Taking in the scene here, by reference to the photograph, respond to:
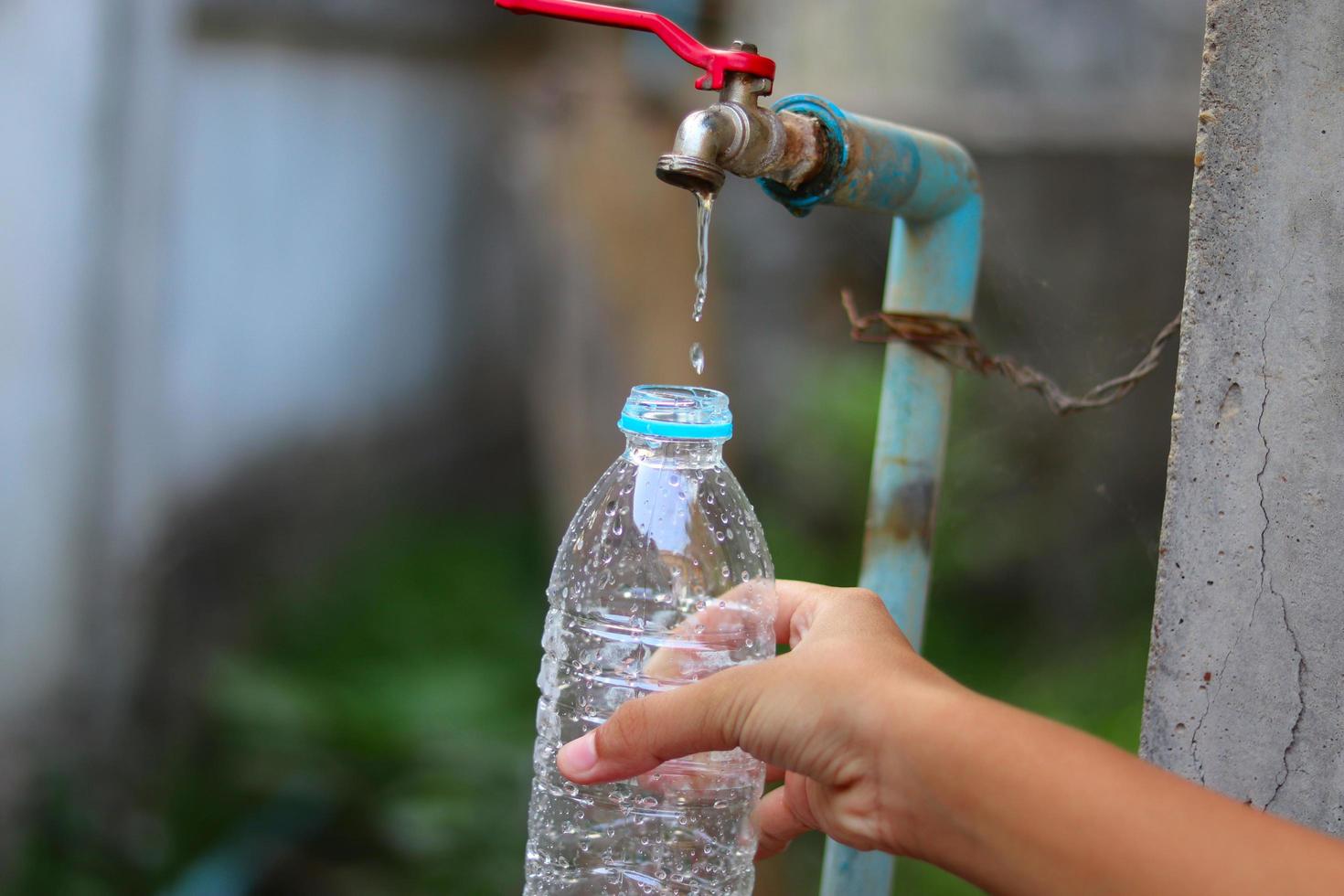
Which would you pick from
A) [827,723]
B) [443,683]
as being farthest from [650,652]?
[443,683]

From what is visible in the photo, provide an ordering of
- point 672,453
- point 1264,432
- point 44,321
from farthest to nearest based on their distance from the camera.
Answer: point 44,321 < point 672,453 < point 1264,432

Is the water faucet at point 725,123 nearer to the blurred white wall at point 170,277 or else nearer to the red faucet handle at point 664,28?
the red faucet handle at point 664,28

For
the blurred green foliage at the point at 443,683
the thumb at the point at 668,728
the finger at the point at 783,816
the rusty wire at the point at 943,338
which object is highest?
the rusty wire at the point at 943,338

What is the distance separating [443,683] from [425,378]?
189 centimetres

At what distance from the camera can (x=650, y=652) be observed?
2084 millimetres

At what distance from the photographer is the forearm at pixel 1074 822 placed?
42.8 inches

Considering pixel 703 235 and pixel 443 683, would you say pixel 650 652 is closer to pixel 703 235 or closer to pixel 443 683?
pixel 703 235

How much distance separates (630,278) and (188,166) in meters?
2.04

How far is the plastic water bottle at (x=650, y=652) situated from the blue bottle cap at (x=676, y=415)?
0.66ft

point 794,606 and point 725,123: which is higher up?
point 725,123

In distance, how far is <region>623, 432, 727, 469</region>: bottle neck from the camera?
1.83m

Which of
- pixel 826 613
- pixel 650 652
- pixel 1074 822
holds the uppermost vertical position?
pixel 826 613

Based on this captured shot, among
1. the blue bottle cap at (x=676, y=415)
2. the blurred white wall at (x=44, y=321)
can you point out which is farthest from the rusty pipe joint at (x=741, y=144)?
the blurred white wall at (x=44, y=321)

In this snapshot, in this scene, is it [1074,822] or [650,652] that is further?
[650,652]
